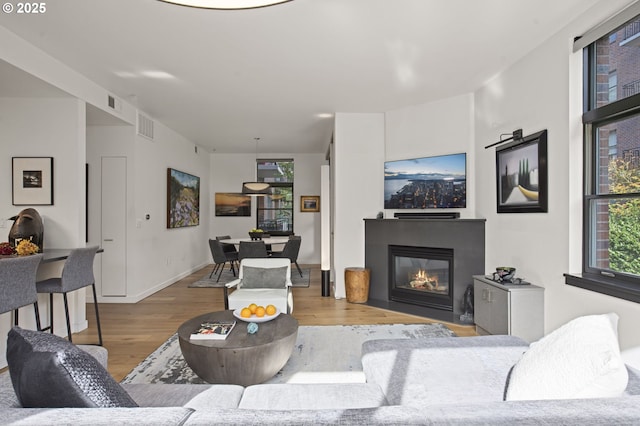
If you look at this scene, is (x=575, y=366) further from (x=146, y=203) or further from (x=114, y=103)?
(x=146, y=203)

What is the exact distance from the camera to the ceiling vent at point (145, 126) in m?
5.23

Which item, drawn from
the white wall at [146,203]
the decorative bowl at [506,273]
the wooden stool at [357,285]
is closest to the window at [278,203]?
the white wall at [146,203]

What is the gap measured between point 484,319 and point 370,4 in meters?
2.98

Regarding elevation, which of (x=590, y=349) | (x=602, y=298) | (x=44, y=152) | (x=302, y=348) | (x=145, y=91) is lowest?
(x=302, y=348)

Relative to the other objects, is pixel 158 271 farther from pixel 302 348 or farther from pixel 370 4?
pixel 370 4

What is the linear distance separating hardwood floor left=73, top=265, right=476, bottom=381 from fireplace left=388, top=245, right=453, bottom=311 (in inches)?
19.3

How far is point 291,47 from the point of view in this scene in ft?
10.7

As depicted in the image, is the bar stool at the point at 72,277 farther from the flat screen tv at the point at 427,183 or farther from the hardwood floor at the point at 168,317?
the flat screen tv at the point at 427,183

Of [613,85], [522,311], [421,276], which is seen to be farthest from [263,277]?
[613,85]

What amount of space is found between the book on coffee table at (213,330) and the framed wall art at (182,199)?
4.04 meters

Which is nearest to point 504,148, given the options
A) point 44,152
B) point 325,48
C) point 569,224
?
point 569,224

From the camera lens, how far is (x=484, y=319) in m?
3.56

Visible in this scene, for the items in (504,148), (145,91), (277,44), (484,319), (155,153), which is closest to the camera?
(277,44)

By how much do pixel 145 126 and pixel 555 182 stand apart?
520 centimetres
